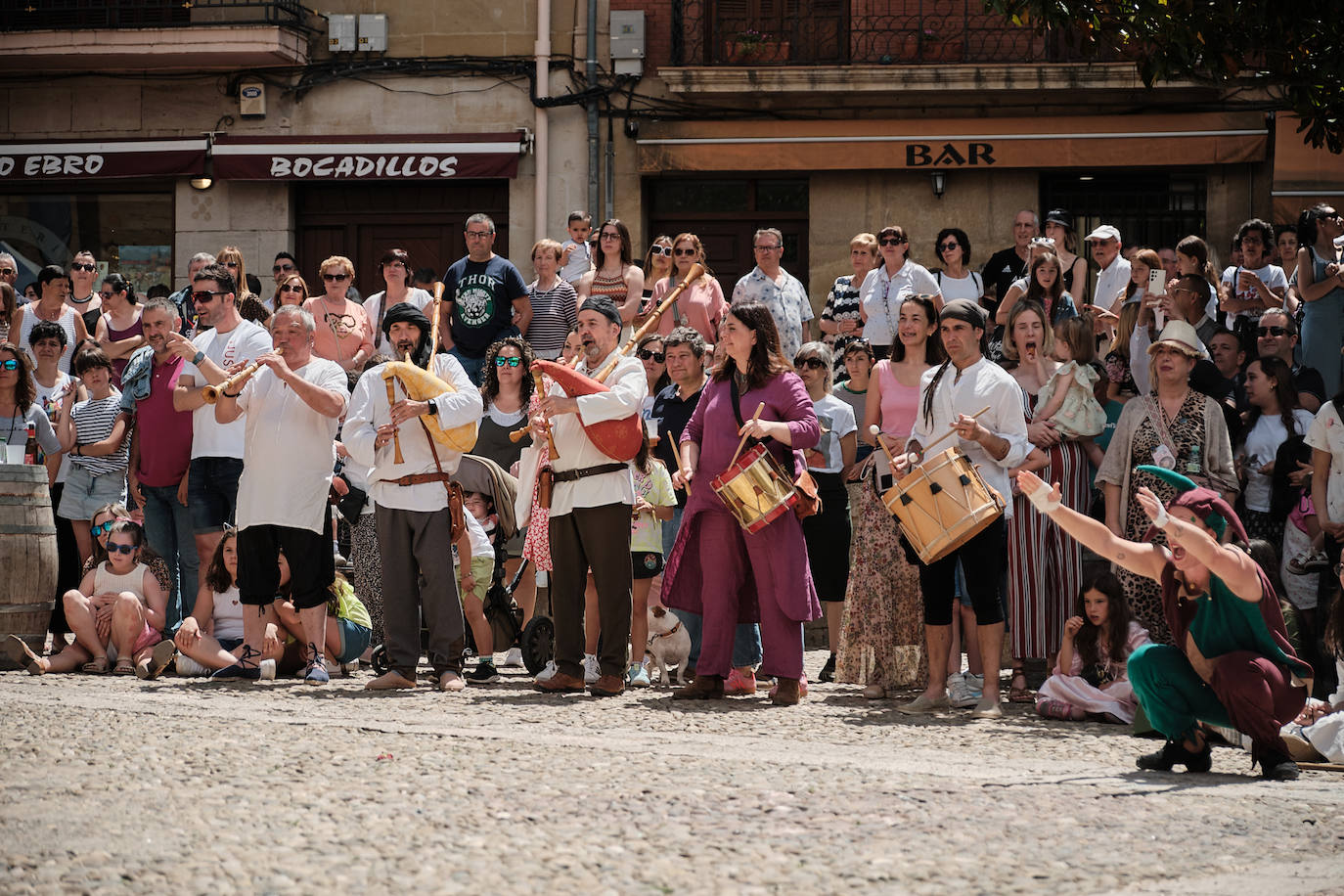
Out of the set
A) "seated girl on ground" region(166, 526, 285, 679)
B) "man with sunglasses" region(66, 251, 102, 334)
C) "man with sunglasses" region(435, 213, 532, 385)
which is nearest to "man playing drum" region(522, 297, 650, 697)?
"seated girl on ground" region(166, 526, 285, 679)

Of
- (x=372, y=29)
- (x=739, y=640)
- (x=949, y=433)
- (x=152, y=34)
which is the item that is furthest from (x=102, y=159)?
(x=949, y=433)

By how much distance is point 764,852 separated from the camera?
5180 millimetres

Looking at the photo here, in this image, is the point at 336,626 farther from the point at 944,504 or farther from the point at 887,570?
the point at 944,504

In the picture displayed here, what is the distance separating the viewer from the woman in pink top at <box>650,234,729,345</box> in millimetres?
13227

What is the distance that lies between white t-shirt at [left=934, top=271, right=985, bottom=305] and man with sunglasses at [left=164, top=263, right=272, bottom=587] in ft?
18.9

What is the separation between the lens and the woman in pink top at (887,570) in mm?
9469

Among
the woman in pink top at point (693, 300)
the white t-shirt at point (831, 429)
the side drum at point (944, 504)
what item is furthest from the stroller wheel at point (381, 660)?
the woman in pink top at point (693, 300)

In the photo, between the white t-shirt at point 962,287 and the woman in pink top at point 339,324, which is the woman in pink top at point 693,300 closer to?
the white t-shirt at point 962,287

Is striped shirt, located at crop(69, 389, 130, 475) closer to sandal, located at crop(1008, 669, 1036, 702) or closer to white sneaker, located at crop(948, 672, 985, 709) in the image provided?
white sneaker, located at crop(948, 672, 985, 709)

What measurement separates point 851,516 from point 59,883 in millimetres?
6700

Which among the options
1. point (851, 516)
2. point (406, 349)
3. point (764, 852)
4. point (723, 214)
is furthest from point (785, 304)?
point (764, 852)

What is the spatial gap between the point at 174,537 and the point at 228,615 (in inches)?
41.8

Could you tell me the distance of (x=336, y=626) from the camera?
10156 millimetres

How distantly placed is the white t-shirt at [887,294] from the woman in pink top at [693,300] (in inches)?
43.6
